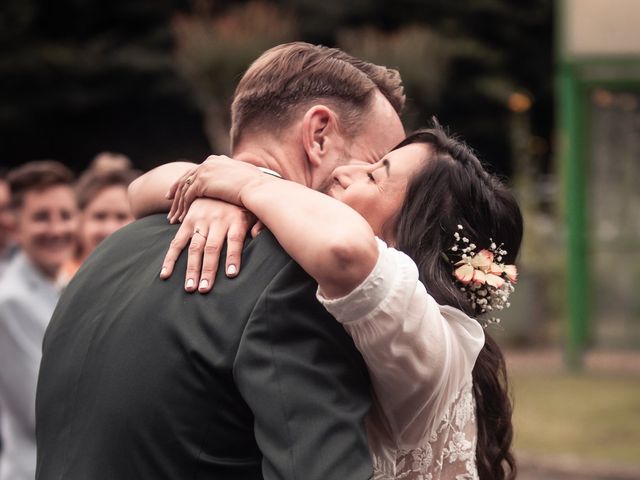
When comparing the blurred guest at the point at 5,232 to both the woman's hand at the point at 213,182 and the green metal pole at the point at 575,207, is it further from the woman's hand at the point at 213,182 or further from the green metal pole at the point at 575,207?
the green metal pole at the point at 575,207

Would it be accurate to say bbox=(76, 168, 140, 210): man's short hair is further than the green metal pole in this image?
No

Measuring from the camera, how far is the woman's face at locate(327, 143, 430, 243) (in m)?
2.90

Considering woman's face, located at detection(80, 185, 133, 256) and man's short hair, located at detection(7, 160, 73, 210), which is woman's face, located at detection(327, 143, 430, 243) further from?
man's short hair, located at detection(7, 160, 73, 210)

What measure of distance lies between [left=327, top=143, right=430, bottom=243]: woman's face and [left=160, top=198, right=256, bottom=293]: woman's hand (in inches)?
13.5

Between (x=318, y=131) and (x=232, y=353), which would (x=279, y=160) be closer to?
(x=318, y=131)

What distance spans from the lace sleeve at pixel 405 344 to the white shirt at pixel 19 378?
10.9 feet

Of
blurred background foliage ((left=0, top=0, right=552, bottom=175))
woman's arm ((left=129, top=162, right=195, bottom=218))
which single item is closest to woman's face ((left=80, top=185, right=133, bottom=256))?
→ woman's arm ((left=129, top=162, right=195, bottom=218))

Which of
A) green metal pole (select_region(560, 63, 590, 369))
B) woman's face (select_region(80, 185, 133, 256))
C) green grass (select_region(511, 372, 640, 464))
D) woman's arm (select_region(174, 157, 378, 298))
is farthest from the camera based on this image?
green metal pole (select_region(560, 63, 590, 369))

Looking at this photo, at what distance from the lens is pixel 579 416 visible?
11477 mm

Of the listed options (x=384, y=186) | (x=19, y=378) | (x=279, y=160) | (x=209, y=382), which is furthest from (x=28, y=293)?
(x=209, y=382)

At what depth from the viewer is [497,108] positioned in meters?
32.8

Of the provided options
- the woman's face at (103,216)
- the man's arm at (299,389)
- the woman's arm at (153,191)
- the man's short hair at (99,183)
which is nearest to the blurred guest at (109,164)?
the man's short hair at (99,183)

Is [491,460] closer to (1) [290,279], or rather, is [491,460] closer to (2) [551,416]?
(1) [290,279]

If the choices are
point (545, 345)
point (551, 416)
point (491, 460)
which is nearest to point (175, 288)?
point (491, 460)
